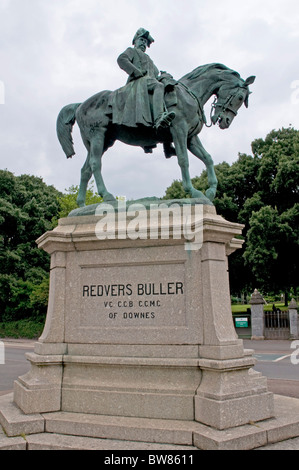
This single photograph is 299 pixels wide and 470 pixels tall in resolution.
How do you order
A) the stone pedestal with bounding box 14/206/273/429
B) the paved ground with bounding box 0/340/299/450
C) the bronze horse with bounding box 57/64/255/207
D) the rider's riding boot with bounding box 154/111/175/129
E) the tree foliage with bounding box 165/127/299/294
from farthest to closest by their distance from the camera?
1. the tree foliage with bounding box 165/127/299/294
2. the bronze horse with bounding box 57/64/255/207
3. the rider's riding boot with bounding box 154/111/175/129
4. the stone pedestal with bounding box 14/206/273/429
5. the paved ground with bounding box 0/340/299/450

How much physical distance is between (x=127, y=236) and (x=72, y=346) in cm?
165

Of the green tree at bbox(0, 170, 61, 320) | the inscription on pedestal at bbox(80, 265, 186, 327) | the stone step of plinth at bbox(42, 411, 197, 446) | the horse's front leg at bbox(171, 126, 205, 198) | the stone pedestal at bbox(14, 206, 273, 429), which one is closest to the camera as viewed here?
the stone step of plinth at bbox(42, 411, 197, 446)

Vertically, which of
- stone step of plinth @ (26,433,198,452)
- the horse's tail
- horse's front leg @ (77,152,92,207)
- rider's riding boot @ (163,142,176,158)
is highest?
the horse's tail

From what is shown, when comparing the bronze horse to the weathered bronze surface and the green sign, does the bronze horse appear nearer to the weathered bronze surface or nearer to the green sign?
the weathered bronze surface

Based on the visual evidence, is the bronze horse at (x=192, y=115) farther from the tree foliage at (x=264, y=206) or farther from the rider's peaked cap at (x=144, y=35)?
the tree foliage at (x=264, y=206)

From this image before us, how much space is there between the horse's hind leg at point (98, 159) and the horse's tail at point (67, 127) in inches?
22.4

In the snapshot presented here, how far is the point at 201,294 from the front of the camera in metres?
5.07

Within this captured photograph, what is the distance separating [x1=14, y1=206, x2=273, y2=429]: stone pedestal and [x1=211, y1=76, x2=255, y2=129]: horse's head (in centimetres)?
197

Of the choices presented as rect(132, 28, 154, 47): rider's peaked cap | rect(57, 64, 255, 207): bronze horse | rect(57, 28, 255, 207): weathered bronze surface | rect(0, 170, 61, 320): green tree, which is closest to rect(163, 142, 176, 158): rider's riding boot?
rect(57, 28, 255, 207): weathered bronze surface

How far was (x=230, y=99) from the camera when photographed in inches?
256

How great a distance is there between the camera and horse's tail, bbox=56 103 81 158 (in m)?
6.97

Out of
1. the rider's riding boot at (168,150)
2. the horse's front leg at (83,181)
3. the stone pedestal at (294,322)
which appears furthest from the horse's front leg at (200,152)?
the stone pedestal at (294,322)
